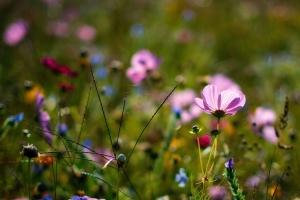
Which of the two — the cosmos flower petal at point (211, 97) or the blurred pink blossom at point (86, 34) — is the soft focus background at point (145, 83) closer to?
the blurred pink blossom at point (86, 34)

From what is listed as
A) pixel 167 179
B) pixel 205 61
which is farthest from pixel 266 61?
pixel 167 179

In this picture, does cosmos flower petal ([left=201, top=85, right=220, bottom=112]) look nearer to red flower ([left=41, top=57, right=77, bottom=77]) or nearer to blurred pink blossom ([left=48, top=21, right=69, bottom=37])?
red flower ([left=41, top=57, right=77, bottom=77])

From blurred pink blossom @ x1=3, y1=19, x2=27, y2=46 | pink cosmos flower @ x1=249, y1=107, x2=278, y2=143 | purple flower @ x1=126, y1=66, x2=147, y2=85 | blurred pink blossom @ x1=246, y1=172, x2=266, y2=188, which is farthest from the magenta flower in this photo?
blurred pink blossom @ x1=3, y1=19, x2=27, y2=46

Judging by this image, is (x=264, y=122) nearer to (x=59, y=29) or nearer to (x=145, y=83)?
(x=145, y=83)

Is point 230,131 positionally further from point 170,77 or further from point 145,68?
point 170,77

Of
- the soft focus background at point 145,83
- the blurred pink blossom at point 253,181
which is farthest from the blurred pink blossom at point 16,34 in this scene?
the blurred pink blossom at point 253,181

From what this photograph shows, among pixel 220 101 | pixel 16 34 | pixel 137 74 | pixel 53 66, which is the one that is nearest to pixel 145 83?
pixel 137 74

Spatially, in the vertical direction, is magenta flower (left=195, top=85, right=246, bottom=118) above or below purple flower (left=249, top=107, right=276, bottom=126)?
above

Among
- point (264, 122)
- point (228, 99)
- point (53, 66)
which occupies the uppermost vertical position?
point (228, 99)
